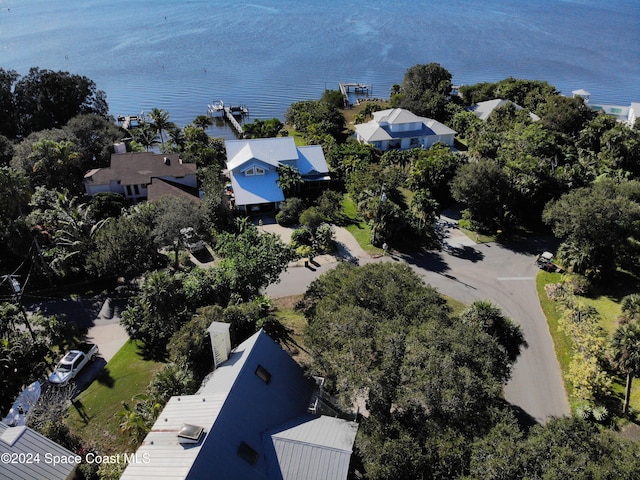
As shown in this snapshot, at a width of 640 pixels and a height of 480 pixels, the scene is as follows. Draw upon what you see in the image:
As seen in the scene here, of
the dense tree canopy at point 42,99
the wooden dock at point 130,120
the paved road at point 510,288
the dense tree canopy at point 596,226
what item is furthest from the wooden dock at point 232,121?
the dense tree canopy at point 596,226

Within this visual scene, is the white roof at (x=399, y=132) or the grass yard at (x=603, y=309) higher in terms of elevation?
the white roof at (x=399, y=132)

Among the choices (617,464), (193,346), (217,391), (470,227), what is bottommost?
(470,227)

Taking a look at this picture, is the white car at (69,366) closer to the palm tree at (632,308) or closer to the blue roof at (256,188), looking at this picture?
the blue roof at (256,188)

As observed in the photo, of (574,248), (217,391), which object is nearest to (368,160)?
(574,248)

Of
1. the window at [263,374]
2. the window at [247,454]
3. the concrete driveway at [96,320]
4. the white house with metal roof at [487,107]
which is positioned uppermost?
the white house with metal roof at [487,107]

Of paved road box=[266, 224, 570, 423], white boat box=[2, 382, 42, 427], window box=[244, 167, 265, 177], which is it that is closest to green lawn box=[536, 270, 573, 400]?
paved road box=[266, 224, 570, 423]

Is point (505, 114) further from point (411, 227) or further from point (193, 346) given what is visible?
point (193, 346)
